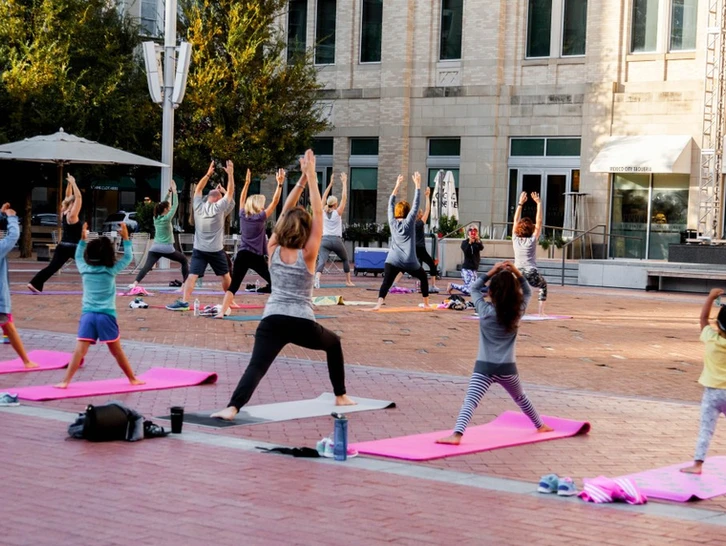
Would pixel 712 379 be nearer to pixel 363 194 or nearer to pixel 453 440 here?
pixel 453 440

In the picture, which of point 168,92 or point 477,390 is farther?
point 168,92

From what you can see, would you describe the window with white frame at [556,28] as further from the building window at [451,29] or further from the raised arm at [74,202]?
the raised arm at [74,202]

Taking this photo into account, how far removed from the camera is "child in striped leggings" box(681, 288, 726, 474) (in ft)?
26.0

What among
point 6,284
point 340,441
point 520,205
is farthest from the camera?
point 520,205

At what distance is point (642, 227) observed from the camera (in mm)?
36156

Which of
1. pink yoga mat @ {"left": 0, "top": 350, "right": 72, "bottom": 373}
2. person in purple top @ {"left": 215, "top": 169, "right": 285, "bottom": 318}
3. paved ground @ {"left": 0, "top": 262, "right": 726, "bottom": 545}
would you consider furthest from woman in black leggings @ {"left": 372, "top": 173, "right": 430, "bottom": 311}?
pink yoga mat @ {"left": 0, "top": 350, "right": 72, "bottom": 373}

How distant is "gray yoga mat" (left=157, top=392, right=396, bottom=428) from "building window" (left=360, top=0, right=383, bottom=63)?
107 ft

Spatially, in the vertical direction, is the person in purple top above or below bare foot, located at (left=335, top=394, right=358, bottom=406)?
above

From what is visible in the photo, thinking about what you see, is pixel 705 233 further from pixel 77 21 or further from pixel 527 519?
pixel 527 519

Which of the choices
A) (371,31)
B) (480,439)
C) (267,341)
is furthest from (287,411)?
(371,31)

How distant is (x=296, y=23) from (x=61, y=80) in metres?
12.0

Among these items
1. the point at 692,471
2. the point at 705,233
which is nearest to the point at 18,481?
the point at 692,471

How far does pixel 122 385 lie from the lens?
11.1 metres

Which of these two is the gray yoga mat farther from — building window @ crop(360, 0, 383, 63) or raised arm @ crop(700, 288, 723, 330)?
building window @ crop(360, 0, 383, 63)
